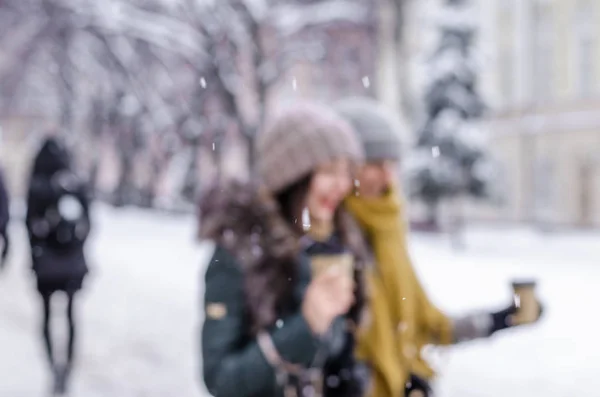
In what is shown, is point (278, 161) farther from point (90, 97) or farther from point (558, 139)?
point (90, 97)

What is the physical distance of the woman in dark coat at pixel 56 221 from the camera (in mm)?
6848

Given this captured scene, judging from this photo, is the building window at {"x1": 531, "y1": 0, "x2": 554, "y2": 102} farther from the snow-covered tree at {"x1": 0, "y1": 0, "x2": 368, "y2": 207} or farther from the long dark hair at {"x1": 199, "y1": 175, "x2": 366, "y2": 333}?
the long dark hair at {"x1": 199, "y1": 175, "x2": 366, "y2": 333}

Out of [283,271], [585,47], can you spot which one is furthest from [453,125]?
[283,271]

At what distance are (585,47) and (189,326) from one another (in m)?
24.1

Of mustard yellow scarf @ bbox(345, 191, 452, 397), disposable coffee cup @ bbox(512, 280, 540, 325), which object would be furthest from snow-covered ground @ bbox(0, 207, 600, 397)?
disposable coffee cup @ bbox(512, 280, 540, 325)

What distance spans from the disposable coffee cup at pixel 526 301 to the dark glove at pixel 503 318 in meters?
0.02

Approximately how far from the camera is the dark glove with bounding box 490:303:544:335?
9.98 ft

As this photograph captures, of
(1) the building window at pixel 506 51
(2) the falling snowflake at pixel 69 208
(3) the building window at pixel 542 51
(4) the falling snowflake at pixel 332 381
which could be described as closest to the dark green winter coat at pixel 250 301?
(4) the falling snowflake at pixel 332 381

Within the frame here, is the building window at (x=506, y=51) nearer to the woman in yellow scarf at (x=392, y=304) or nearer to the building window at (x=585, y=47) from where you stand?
the building window at (x=585, y=47)

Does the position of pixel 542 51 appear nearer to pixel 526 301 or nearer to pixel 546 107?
pixel 546 107

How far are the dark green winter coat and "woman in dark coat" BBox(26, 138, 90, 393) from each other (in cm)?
465

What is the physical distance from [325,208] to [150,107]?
25.1 meters

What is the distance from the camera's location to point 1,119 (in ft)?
197

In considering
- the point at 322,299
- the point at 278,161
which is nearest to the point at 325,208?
the point at 278,161
